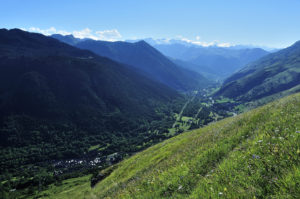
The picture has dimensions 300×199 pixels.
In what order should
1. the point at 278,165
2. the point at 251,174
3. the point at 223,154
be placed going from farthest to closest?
the point at 223,154 < the point at 251,174 < the point at 278,165

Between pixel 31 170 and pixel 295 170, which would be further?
pixel 31 170

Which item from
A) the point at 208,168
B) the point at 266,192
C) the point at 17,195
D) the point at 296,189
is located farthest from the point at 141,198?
the point at 17,195

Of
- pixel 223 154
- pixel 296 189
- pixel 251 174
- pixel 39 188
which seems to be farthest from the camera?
pixel 39 188

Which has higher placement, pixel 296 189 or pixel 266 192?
pixel 296 189

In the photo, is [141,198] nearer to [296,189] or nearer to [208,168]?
[208,168]

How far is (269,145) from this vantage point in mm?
6031

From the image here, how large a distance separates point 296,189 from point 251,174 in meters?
1.53

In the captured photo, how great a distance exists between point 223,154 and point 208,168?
1.41 meters

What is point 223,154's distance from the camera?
29.2 feet

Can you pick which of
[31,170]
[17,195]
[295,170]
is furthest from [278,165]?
[31,170]

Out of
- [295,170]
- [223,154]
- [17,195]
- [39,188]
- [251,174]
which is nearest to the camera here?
[295,170]

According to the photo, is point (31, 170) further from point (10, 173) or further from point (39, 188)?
point (39, 188)

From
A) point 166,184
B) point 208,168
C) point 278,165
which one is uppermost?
point 278,165

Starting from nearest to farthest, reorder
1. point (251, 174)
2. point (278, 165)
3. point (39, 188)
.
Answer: point (278, 165) < point (251, 174) < point (39, 188)
